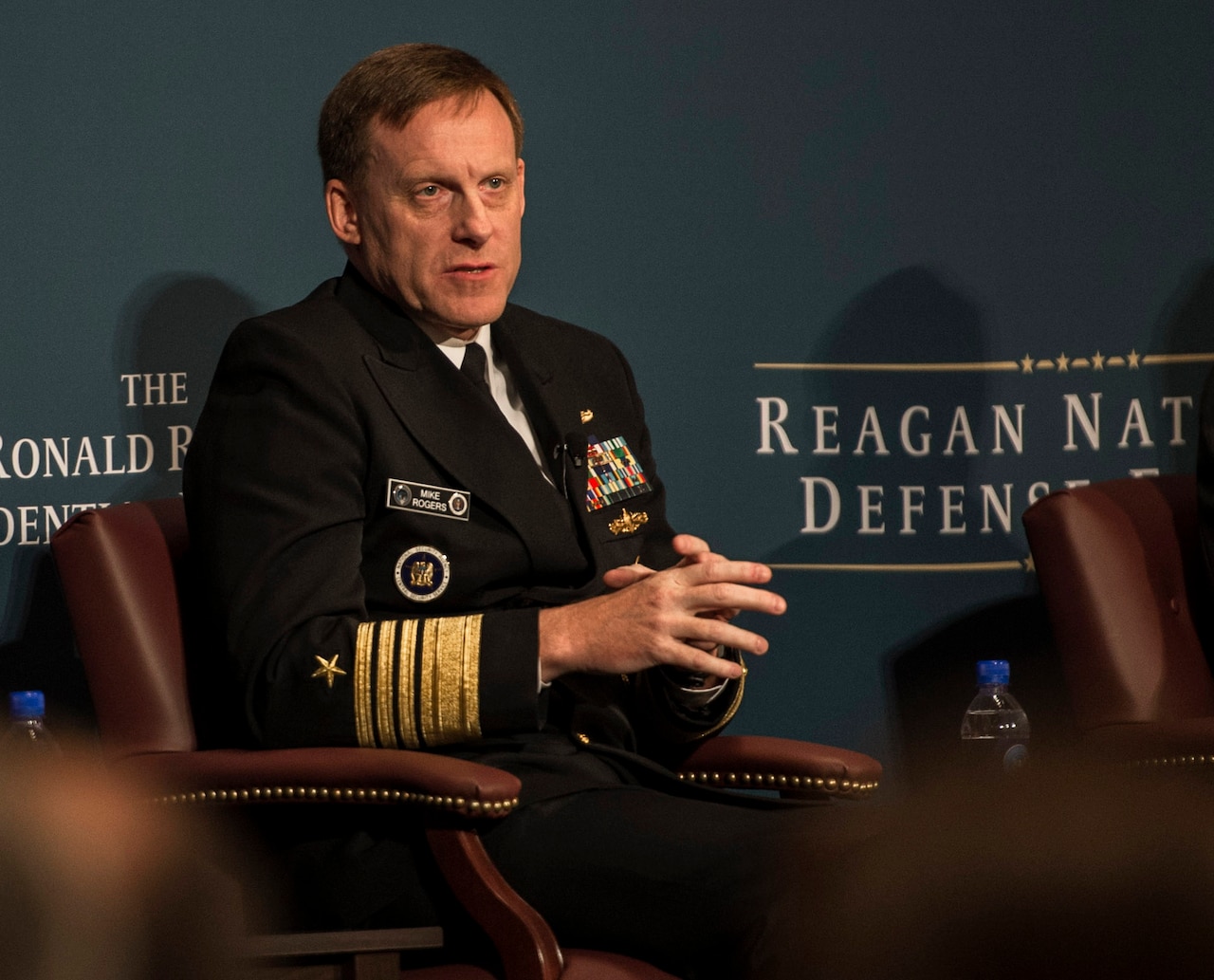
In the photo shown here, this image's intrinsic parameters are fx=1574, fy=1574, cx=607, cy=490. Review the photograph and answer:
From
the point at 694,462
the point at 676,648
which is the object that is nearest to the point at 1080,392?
the point at 694,462

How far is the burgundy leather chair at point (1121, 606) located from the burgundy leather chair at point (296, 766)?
71cm

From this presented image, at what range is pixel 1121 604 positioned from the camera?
2602 mm

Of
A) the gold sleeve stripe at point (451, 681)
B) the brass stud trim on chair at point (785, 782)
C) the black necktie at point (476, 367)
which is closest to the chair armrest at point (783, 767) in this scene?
the brass stud trim on chair at point (785, 782)

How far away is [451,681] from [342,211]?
706 mm

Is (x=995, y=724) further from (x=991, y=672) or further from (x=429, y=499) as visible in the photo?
(x=429, y=499)

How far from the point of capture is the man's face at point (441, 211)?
2033mm

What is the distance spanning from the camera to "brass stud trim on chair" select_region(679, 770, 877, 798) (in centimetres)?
198

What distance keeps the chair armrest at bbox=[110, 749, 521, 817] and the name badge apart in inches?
13.7

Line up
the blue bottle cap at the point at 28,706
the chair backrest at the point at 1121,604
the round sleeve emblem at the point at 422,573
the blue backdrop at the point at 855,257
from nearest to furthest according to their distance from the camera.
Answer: the round sleeve emblem at the point at 422,573
the blue bottle cap at the point at 28,706
the chair backrest at the point at 1121,604
the blue backdrop at the point at 855,257

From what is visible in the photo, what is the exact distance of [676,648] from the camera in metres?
1.65

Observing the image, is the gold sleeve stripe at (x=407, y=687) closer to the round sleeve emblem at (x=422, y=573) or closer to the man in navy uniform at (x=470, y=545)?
the man in navy uniform at (x=470, y=545)

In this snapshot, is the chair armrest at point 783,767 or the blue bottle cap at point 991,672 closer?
the chair armrest at point 783,767

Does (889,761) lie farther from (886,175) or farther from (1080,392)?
(886,175)

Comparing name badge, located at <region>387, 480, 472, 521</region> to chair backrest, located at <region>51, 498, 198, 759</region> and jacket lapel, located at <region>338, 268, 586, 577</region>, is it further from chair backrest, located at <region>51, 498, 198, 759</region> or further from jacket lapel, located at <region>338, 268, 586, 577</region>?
chair backrest, located at <region>51, 498, 198, 759</region>
